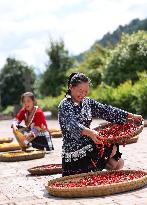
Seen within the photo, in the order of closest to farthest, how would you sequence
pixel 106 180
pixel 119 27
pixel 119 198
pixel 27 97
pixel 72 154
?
1. pixel 119 198
2. pixel 106 180
3. pixel 72 154
4. pixel 27 97
5. pixel 119 27

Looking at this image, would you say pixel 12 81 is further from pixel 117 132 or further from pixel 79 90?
pixel 79 90

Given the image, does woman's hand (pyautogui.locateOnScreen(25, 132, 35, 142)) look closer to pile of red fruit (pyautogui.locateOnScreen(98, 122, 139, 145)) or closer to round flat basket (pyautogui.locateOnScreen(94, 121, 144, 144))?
round flat basket (pyautogui.locateOnScreen(94, 121, 144, 144))

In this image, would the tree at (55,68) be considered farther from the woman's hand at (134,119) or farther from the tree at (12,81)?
the woman's hand at (134,119)

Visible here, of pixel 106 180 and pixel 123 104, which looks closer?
pixel 106 180

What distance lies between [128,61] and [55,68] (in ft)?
55.6

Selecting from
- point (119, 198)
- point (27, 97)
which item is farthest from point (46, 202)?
point (27, 97)

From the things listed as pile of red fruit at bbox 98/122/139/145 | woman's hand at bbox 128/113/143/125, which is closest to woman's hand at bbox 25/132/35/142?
pile of red fruit at bbox 98/122/139/145

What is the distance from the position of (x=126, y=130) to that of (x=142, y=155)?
8.51 ft

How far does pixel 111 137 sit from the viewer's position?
5715 mm

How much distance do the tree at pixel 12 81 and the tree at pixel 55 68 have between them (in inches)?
466

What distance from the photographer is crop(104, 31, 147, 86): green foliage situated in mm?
24859

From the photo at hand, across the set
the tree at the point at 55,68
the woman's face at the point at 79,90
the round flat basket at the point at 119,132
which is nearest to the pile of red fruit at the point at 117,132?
the round flat basket at the point at 119,132

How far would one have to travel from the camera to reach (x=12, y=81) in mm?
54469

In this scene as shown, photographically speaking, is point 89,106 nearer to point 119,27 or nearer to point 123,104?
point 123,104
